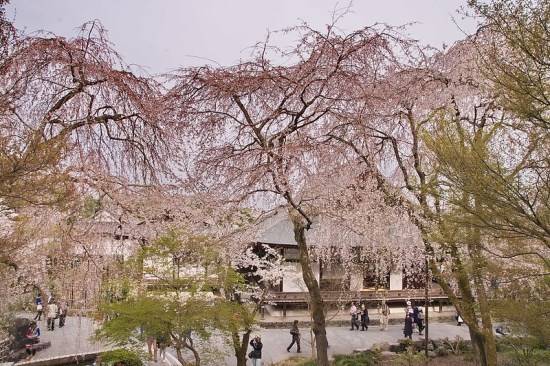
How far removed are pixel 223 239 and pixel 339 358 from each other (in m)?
6.41

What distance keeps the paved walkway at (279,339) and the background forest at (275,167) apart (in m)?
3.03

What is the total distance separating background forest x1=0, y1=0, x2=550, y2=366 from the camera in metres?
5.25

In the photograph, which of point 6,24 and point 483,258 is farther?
point 483,258

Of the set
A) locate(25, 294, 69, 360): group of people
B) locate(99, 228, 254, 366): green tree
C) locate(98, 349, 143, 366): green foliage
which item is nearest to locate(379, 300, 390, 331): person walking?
locate(99, 228, 254, 366): green tree

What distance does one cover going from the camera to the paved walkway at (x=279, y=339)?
14.1 meters

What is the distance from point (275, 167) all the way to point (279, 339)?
1112cm

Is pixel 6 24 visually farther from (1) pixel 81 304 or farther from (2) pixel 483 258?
(2) pixel 483 258

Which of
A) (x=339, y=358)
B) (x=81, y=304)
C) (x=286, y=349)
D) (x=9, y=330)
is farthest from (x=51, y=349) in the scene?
(x=339, y=358)

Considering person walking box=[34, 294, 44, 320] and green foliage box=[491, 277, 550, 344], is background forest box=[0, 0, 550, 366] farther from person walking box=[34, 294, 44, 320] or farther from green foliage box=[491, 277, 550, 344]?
person walking box=[34, 294, 44, 320]

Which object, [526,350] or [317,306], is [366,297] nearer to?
[526,350]

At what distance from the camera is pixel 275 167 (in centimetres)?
728

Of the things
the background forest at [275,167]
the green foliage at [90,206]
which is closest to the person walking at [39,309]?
the background forest at [275,167]

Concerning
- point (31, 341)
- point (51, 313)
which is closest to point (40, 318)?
point (51, 313)

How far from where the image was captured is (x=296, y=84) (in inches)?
290
